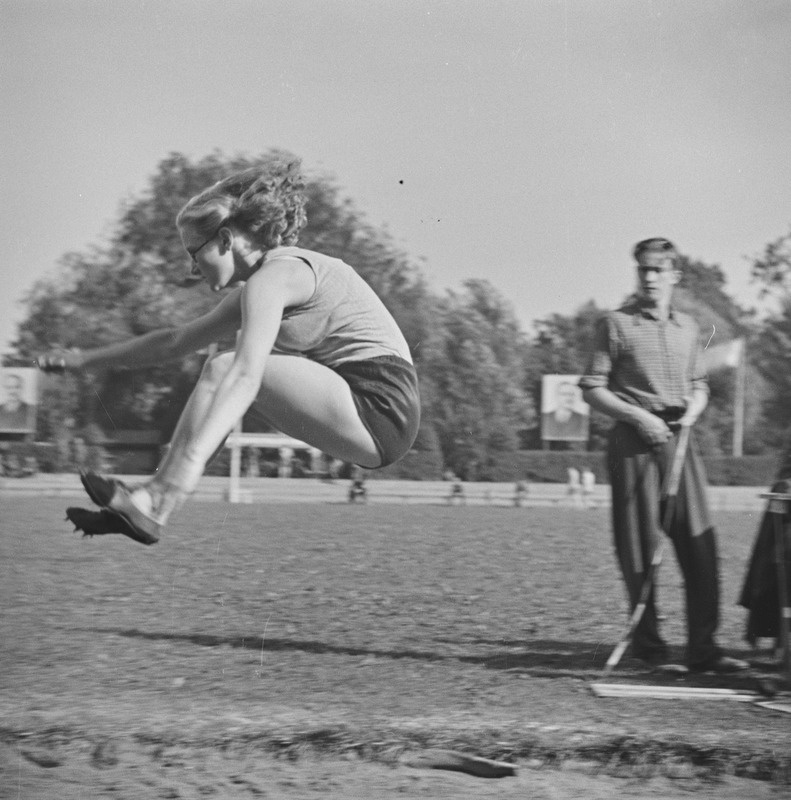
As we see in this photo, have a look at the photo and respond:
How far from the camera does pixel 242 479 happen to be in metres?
4.05

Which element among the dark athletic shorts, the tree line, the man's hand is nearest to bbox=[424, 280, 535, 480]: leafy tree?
the tree line

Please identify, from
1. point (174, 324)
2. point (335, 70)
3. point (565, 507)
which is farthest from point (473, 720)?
point (565, 507)

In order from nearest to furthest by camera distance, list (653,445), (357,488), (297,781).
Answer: (297,781), (653,445), (357,488)

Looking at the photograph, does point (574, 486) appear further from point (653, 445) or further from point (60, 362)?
point (60, 362)

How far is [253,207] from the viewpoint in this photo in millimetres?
2990

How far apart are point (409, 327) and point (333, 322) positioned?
889 millimetres

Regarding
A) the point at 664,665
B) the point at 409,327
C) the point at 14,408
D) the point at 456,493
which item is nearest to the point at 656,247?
the point at 409,327

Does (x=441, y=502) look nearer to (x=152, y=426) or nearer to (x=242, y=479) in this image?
(x=242, y=479)

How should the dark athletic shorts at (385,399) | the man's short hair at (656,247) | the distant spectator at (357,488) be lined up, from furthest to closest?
1. the distant spectator at (357,488)
2. the man's short hair at (656,247)
3. the dark athletic shorts at (385,399)

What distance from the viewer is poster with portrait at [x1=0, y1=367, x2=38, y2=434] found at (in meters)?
3.74

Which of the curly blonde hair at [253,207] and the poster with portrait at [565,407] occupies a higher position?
the curly blonde hair at [253,207]

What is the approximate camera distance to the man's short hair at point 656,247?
4.14m

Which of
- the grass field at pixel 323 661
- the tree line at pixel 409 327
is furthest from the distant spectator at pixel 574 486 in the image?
the tree line at pixel 409 327

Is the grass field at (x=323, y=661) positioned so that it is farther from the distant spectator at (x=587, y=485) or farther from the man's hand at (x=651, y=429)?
the man's hand at (x=651, y=429)
